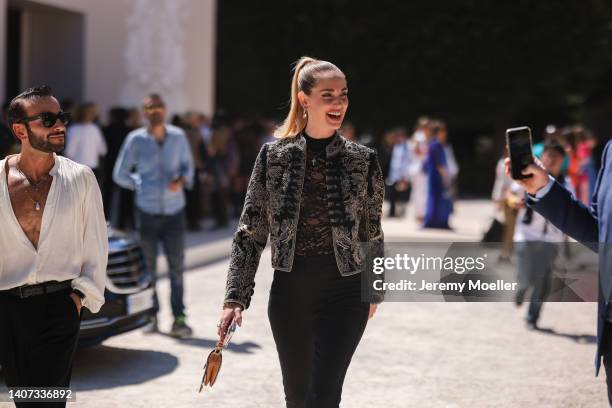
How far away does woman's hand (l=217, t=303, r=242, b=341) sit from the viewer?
4338 mm

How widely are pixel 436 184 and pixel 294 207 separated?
13777 mm

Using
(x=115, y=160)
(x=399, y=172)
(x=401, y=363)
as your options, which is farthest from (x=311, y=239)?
(x=399, y=172)

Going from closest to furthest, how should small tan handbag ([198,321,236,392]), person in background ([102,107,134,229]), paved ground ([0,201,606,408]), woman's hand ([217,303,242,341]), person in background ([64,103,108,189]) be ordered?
small tan handbag ([198,321,236,392]) → woman's hand ([217,303,242,341]) → paved ground ([0,201,606,408]) → person in background ([64,103,108,189]) → person in background ([102,107,134,229])

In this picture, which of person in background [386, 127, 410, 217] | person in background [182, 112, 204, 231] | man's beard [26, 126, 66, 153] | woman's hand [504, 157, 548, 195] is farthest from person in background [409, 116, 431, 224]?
woman's hand [504, 157, 548, 195]

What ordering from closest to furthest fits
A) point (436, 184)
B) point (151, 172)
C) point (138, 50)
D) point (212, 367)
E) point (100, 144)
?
point (212, 367)
point (151, 172)
point (100, 144)
point (436, 184)
point (138, 50)

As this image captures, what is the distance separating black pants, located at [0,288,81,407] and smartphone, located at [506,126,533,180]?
2.04 metres

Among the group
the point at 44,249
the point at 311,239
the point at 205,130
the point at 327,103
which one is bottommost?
the point at 205,130

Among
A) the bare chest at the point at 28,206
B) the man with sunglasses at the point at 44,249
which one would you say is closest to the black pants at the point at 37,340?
the man with sunglasses at the point at 44,249

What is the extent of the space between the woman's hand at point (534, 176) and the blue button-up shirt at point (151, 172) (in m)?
5.32

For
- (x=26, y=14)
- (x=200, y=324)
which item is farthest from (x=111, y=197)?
(x=200, y=324)

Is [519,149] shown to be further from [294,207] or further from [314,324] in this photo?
[314,324]

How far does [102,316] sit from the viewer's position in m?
7.34

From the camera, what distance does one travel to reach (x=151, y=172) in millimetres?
8820

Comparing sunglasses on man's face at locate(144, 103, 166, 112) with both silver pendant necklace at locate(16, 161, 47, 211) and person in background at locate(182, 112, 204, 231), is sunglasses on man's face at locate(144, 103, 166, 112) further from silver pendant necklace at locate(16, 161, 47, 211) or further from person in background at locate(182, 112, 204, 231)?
person in background at locate(182, 112, 204, 231)
